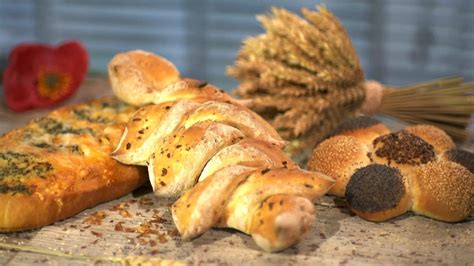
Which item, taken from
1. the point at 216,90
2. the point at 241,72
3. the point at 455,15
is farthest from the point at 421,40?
the point at 216,90

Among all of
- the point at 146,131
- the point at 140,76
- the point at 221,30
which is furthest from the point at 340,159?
the point at 221,30

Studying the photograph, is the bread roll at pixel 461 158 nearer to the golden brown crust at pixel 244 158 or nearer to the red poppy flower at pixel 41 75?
the golden brown crust at pixel 244 158

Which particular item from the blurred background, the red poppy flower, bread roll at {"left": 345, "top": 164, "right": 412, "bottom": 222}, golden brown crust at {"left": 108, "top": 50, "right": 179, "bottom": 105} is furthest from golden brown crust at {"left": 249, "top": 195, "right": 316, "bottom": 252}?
the blurred background

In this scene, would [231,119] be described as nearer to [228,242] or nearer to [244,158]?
[244,158]

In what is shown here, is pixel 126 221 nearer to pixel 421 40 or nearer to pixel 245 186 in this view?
pixel 245 186

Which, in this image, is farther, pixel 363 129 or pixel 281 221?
pixel 363 129

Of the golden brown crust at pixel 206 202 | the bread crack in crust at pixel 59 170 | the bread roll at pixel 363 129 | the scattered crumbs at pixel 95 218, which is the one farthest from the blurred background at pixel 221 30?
the golden brown crust at pixel 206 202
